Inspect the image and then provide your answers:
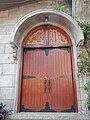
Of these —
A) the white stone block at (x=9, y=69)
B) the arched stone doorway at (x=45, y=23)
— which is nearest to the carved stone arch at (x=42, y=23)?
the arched stone doorway at (x=45, y=23)

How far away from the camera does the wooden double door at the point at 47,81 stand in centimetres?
333

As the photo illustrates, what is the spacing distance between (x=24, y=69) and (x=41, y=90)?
2.24ft

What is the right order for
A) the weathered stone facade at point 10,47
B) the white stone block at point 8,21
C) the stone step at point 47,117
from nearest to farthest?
the stone step at point 47,117 → the weathered stone facade at point 10,47 → the white stone block at point 8,21

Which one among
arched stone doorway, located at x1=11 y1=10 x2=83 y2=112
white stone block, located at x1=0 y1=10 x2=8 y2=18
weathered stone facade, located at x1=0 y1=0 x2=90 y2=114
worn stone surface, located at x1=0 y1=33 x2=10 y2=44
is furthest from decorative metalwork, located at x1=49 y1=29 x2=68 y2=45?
white stone block, located at x1=0 y1=10 x2=8 y2=18

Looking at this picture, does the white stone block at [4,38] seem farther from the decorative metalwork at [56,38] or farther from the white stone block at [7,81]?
the decorative metalwork at [56,38]

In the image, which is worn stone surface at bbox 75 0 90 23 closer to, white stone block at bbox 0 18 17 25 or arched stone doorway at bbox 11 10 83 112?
arched stone doorway at bbox 11 10 83 112

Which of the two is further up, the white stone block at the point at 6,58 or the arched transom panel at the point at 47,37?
the arched transom panel at the point at 47,37

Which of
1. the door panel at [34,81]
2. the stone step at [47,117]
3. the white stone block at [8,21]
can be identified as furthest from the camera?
the white stone block at [8,21]

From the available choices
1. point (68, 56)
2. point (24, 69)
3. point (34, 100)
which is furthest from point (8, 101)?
point (68, 56)

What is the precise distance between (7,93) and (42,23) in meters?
2.04

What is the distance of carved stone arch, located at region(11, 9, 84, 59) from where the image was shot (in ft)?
11.1

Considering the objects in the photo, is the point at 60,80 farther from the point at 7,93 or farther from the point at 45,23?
the point at 45,23

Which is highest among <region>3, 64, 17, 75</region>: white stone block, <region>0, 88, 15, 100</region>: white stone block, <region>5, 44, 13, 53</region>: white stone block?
<region>5, 44, 13, 53</region>: white stone block

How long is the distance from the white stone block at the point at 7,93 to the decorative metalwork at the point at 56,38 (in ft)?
5.15
